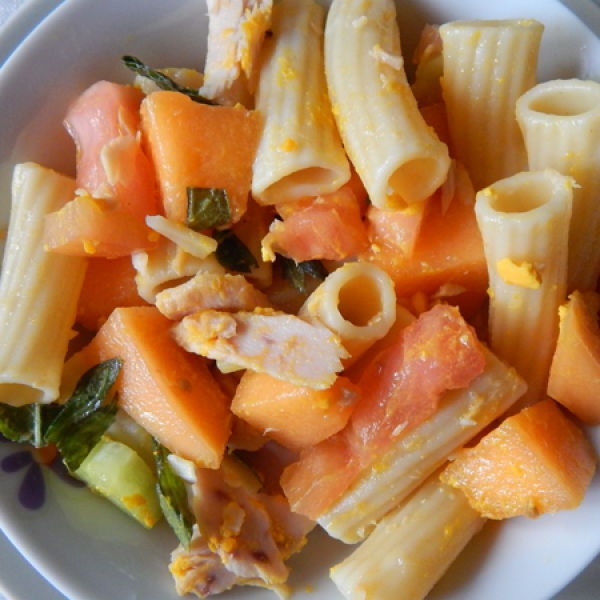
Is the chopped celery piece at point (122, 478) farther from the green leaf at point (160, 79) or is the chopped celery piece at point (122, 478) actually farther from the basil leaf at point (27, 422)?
the green leaf at point (160, 79)

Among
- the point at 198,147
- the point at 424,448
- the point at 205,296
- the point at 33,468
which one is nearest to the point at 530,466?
the point at 424,448

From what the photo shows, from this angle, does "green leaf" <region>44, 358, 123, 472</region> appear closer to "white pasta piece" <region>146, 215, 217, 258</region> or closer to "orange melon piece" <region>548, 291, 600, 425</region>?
"white pasta piece" <region>146, 215, 217, 258</region>

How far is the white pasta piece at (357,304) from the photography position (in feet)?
4.51

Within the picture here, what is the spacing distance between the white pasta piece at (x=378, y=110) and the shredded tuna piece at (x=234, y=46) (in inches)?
7.2

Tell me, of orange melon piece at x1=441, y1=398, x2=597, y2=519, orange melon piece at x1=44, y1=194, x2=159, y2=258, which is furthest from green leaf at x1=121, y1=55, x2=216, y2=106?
orange melon piece at x1=441, y1=398, x2=597, y2=519

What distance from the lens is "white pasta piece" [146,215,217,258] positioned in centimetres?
144

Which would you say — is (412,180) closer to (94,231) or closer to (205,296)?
(205,296)

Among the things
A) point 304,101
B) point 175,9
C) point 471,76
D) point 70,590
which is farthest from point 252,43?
point 70,590

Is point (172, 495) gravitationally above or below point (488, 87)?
below

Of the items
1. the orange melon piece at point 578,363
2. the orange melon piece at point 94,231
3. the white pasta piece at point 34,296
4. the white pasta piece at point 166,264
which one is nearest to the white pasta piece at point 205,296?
the white pasta piece at point 166,264

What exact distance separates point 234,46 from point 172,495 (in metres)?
1.15

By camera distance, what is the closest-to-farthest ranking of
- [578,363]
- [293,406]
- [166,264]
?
[578,363]
[293,406]
[166,264]

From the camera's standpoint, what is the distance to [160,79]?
1.60 m

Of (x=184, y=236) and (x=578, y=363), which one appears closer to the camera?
(x=578, y=363)
